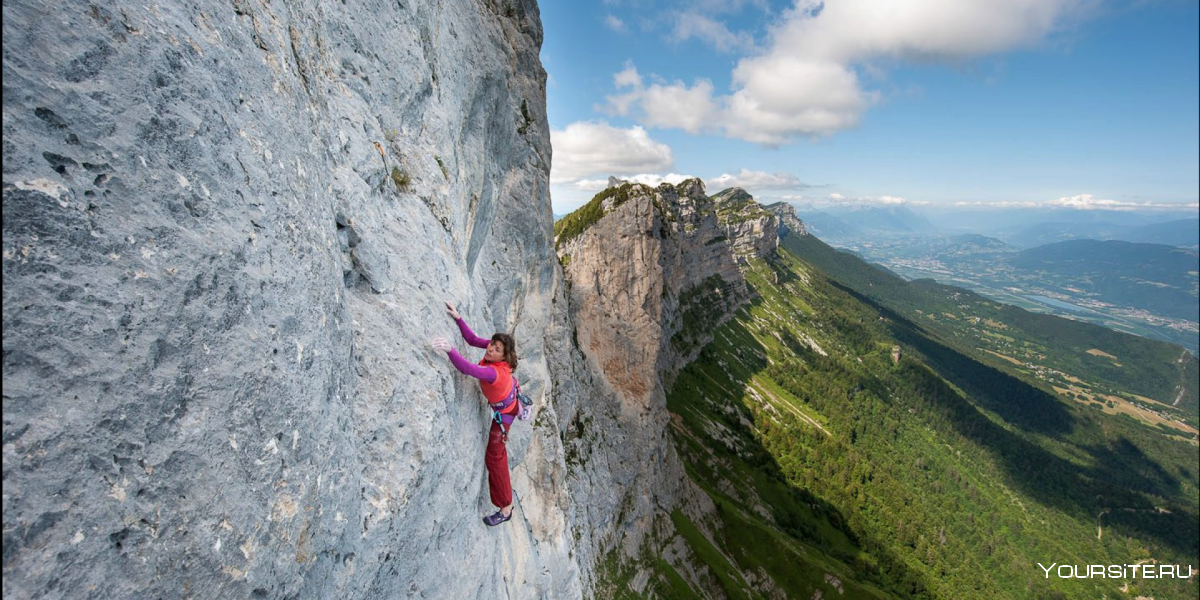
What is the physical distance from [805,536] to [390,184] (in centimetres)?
12439

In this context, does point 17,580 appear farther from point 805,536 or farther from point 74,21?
point 805,536

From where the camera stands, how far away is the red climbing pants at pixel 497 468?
36.6ft

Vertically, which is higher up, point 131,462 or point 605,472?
point 131,462

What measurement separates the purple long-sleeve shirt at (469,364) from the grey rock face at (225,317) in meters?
0.26

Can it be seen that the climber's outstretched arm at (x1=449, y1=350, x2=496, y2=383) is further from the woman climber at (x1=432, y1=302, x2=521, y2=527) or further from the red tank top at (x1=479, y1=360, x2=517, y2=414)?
the red tank top at (x1=479, y1=360, x2=517, y2=414)

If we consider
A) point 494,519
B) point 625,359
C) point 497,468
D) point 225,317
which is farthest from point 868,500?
point 225,317

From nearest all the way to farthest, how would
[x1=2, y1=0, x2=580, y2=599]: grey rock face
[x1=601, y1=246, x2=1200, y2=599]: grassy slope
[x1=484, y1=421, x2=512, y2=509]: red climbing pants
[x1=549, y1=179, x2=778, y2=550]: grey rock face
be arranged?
[x1=2, y1=0, x2=580, y2=599]: grey rock face → [x1=484, y1=421, x2=512, y2=509]: red climbing pants → [x1=549, y1=179, x2=778, y2=550]: grey rock face → [x1=601, y1=246, x2=1200, y2=599]: grassy slope

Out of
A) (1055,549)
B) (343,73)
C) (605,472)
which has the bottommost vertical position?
(1055,549)

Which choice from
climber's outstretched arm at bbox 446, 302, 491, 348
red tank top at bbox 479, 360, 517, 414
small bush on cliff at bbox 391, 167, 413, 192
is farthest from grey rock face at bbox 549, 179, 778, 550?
small bush on cliff at bbox 391, 167, 413, 192

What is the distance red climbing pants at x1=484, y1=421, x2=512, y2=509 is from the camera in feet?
36.6

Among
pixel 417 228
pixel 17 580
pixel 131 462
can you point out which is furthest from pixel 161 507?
pixel 417 228

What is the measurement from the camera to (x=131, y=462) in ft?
13.6

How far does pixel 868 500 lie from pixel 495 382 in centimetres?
Answer: 16034

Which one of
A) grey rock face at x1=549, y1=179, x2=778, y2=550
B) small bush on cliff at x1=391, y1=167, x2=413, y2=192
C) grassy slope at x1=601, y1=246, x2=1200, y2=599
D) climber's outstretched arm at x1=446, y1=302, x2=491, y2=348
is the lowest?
grassy slope at x1=601, y1=246, x2=1200, y2=599
